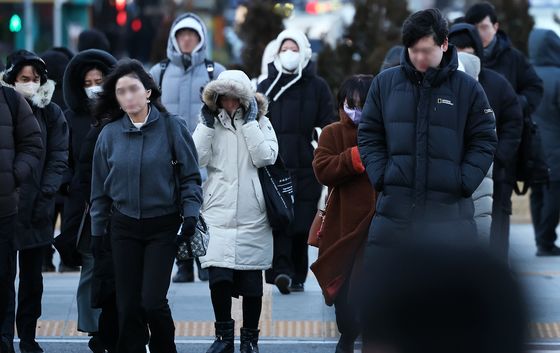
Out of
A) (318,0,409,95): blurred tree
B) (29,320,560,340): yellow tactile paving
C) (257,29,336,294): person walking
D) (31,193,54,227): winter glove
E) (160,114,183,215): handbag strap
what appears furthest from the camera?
(318,0,409,95): blurred tree

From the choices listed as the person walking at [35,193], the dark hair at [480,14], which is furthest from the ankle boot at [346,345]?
the dark hair at [480,14]

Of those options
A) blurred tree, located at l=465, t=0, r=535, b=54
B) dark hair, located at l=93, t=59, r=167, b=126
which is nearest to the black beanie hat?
dark hair, located at l=93, t=59, r=167, b=126

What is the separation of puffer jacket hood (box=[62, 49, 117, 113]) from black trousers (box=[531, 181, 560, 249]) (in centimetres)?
500

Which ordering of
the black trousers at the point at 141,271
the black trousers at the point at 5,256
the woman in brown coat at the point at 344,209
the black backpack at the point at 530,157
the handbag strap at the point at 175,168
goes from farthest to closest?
the black backpack at the point at 530,157 < the woman in brown coat at the point at 344,209 < the black trousers at the point at 5,256 < the handbag strap at the point at 175,168 < the black trousers at the point at 141,271

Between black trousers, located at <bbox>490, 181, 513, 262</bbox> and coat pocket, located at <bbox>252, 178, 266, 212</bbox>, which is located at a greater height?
coat pocket, located at <bbox>252, 178, 266, 212</bbox>

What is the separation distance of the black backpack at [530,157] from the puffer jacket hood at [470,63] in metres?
1.24

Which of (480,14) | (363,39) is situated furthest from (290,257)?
(363,39)

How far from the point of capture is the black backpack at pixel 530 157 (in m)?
9.47

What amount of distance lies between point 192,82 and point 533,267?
733 centimetres

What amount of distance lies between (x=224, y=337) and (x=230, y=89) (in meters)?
1.45

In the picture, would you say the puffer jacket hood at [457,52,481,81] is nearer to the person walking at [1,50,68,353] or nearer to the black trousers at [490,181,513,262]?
the black trousers at [490,181,513,262]

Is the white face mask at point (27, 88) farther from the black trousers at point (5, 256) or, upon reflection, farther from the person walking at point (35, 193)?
the black trousers at point (5, 256)

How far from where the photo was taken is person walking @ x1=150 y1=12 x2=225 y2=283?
10.1 metres

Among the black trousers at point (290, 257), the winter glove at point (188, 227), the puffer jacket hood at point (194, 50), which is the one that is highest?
the puffer jacket hood at point (194, 50)
